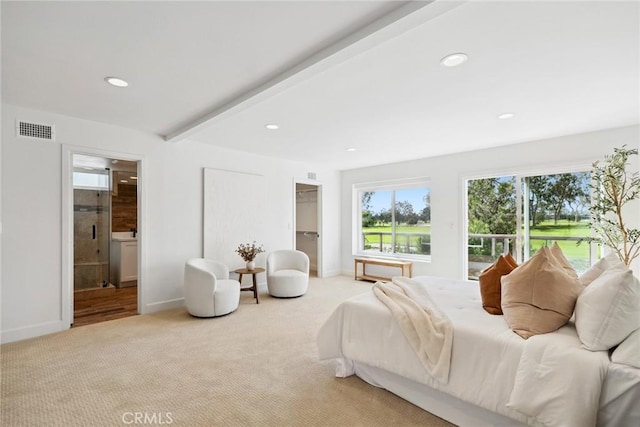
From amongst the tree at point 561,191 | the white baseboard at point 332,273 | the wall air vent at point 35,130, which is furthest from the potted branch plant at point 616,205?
the wall air vent at point 35,130

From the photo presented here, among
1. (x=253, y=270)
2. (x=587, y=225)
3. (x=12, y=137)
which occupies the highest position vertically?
(x=12, y=137)

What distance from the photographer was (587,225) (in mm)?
4133

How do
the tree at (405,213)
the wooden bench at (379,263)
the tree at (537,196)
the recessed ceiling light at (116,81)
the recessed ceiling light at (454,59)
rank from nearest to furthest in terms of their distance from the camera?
1. the recessed ceiling light at (454,59)
2. the recessed ceiling light at (116,81)
3. the tree at (537,196)
4. the wooden bench at (379,263)
5. the tree at (405,213)

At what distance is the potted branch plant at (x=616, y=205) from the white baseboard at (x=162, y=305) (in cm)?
549

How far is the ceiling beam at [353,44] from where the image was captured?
5.36 feet

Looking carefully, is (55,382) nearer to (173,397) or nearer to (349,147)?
(173,397)

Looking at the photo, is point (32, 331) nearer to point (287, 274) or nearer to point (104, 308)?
point (104, 308)

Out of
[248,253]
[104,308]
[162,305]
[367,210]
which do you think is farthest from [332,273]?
[104,308]

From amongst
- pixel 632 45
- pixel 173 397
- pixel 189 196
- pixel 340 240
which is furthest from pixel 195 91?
pixel 340 240

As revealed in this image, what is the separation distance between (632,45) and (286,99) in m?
2.61

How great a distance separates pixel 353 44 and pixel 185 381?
2715mm

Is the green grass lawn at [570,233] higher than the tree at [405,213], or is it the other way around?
the tree at [405,213]

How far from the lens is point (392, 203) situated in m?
6.46

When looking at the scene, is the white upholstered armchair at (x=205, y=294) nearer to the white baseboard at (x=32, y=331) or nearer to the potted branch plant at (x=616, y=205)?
the white baseboard at (x=32, y=331)
